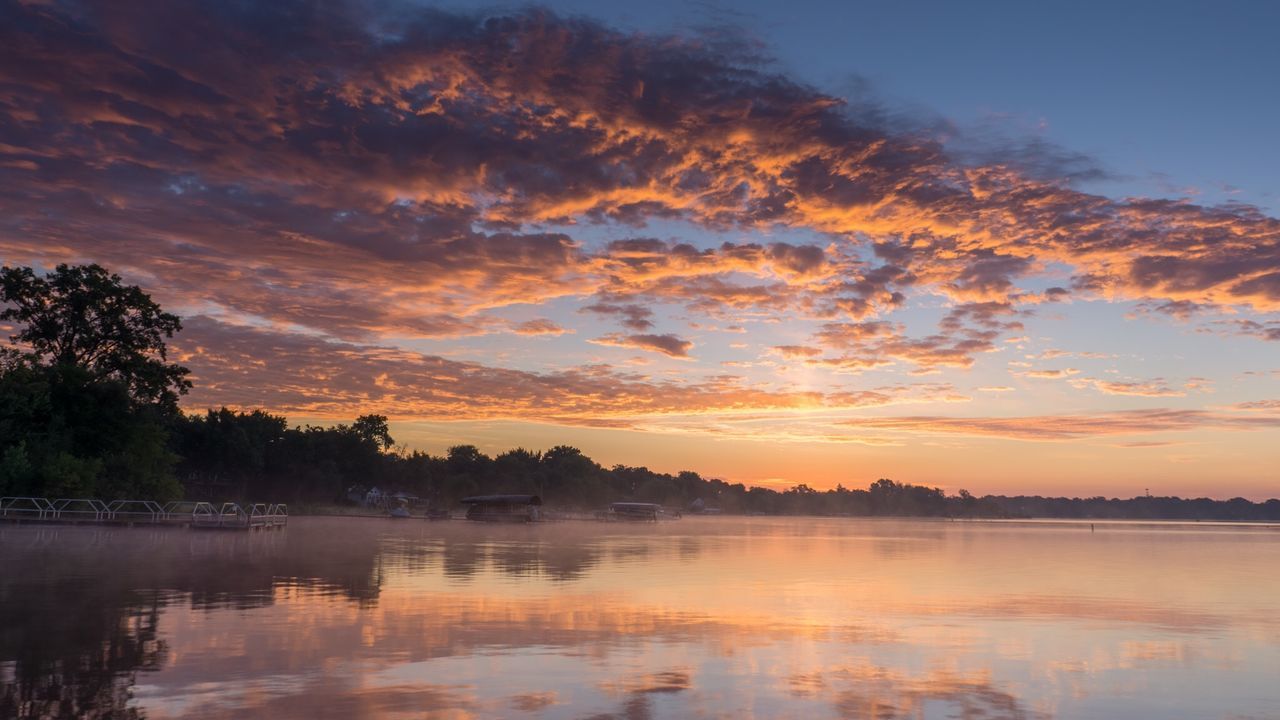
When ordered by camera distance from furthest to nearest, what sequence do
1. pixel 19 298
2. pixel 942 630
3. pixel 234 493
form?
pixel 234 493
pixel 19 298
pixel 942 630

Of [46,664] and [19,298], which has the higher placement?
[19,298]

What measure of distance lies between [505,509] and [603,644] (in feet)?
359

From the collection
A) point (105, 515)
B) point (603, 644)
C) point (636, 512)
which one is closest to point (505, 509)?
point (636, 512)

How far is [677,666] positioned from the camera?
55.2 ft

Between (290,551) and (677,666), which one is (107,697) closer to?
(677,666)

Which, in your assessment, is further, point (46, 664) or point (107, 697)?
point (46, 664)

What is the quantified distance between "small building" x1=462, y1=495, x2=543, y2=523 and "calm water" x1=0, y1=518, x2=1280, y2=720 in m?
85.6

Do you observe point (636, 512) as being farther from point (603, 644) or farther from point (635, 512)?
point (603, 644)

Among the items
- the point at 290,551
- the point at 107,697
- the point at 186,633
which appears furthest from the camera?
the point at 290,551

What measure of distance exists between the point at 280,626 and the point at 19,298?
70.0 meters

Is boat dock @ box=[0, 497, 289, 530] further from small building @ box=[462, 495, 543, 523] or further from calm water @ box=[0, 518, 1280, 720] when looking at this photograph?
small building @ box=[462, 495, 543, 523]

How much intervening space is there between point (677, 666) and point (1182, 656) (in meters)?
11.1

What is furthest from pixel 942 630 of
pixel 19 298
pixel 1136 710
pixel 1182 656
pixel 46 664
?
pixel 19 298

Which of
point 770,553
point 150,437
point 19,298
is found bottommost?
point 770,553
